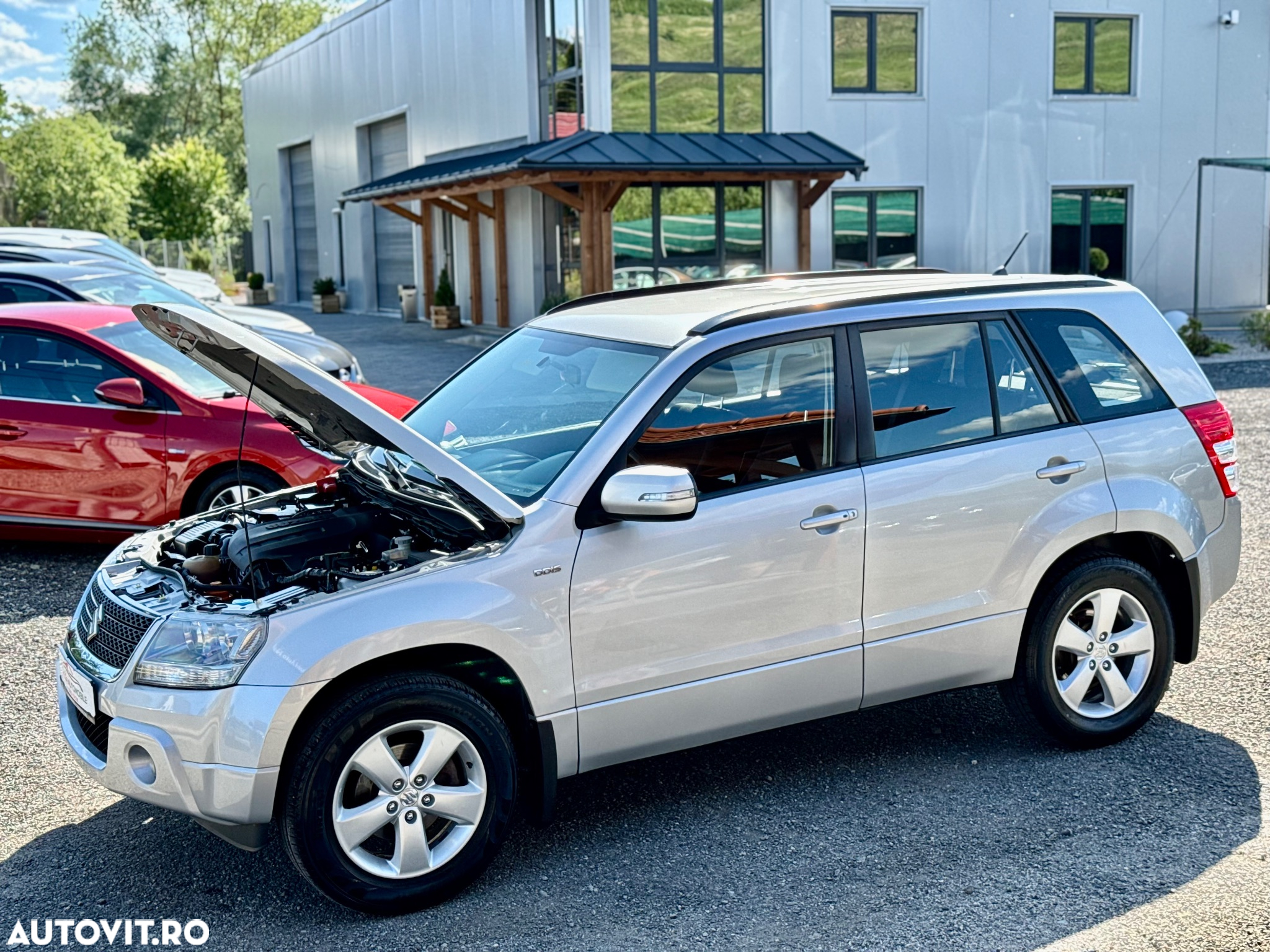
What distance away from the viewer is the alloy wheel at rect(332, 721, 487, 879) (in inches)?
154

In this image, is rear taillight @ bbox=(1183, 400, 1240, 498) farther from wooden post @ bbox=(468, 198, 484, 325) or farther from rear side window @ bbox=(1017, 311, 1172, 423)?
wooden post @ bbox=(468, 198, 484, 325)

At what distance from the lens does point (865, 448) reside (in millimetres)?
4656

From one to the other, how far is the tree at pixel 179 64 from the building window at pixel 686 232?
57.2 m

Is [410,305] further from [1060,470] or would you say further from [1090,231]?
[1060,470]

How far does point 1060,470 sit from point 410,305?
28777 millimetres

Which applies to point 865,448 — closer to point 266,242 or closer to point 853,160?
Answer: point 853,160

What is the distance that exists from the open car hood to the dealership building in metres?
16.1

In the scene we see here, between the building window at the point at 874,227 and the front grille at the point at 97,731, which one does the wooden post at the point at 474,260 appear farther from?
the front grille at the point at 97,731

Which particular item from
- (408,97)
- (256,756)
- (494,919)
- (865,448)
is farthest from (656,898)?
(408,97)

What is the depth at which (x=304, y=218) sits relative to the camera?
142ft

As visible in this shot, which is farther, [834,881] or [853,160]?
[853,160]

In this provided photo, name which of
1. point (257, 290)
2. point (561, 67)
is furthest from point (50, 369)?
point (257, 290)

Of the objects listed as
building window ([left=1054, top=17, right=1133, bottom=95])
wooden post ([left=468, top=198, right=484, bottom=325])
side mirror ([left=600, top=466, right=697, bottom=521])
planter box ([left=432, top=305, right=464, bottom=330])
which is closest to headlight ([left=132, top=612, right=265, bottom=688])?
side mirror ([left=600, top=466, right=697, bottom=521])

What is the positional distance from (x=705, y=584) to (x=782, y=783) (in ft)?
3.57
